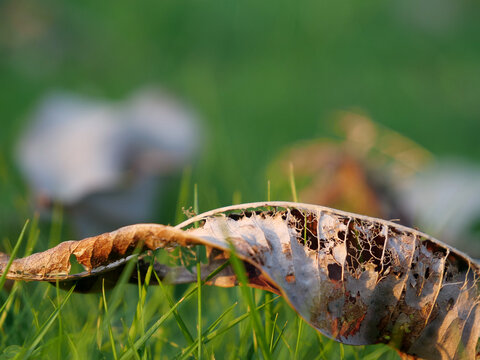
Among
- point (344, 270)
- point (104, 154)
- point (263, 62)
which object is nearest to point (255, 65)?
point (263, 62)

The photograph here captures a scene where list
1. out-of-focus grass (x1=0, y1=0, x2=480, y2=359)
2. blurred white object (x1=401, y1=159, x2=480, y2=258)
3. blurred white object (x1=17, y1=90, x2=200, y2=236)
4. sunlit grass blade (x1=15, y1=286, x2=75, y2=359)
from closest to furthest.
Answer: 1. sunlit grass blade (x1=15, y1=286, x2=75, y2=359)
2. blurred white object (x1=17, y1=90, x2=200, y2=236)
3. blurred white object (x1=401, y1=159, x2=480, y2=258)
4. out-of-focus grass (x1=0, y1=0, x2=480, y2=359)

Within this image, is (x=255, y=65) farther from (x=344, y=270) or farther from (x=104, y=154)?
(x=344, y=270)

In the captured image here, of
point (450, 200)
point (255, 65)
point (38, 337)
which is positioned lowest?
point (450, 200)

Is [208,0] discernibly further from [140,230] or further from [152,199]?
[140,230]

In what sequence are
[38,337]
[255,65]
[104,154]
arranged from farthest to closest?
[255,65], [104,154], [38,337]

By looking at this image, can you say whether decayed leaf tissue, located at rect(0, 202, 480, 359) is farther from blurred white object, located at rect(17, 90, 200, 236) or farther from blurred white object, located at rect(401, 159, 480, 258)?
blurred white object, located at rect(401, 159, 480, 258)

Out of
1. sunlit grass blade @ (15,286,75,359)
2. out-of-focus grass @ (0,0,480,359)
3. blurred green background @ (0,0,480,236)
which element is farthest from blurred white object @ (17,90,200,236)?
sunlit grass blade @ (15,286,75,359)
